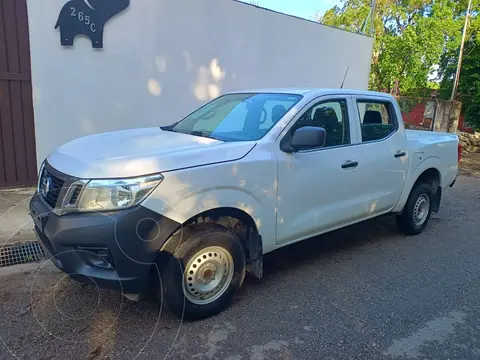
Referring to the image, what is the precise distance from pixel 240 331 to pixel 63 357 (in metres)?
1.23

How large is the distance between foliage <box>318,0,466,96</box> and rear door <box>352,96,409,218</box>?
15548 millimetres

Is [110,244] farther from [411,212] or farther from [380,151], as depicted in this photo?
[411,212]

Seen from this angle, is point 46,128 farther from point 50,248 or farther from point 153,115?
point 50,248

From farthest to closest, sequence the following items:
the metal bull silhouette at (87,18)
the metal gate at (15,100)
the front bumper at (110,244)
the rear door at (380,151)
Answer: the metal bull silhouette at (87,18) → the metal gate at (15,100) → the rear door at (380,151) → the front bumper at (110,244)

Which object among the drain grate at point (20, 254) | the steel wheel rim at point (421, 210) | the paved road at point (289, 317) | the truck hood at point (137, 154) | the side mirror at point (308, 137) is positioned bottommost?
the drain grate at point (20, 254)

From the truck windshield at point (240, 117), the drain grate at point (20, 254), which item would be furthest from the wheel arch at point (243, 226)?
the drain grate at point (20, 254)

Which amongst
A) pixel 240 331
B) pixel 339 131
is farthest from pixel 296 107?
pixel 240 331

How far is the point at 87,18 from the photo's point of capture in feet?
20.2

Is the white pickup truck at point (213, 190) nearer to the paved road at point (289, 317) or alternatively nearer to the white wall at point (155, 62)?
the paved road at point (289, 317)

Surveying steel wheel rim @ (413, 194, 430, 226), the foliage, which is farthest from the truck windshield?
the foliage

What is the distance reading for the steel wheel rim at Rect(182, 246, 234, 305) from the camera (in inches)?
119

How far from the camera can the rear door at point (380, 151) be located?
4.30 metres

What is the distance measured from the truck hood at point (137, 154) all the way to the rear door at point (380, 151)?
5.23 ft

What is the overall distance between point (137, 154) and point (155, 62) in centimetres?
459
